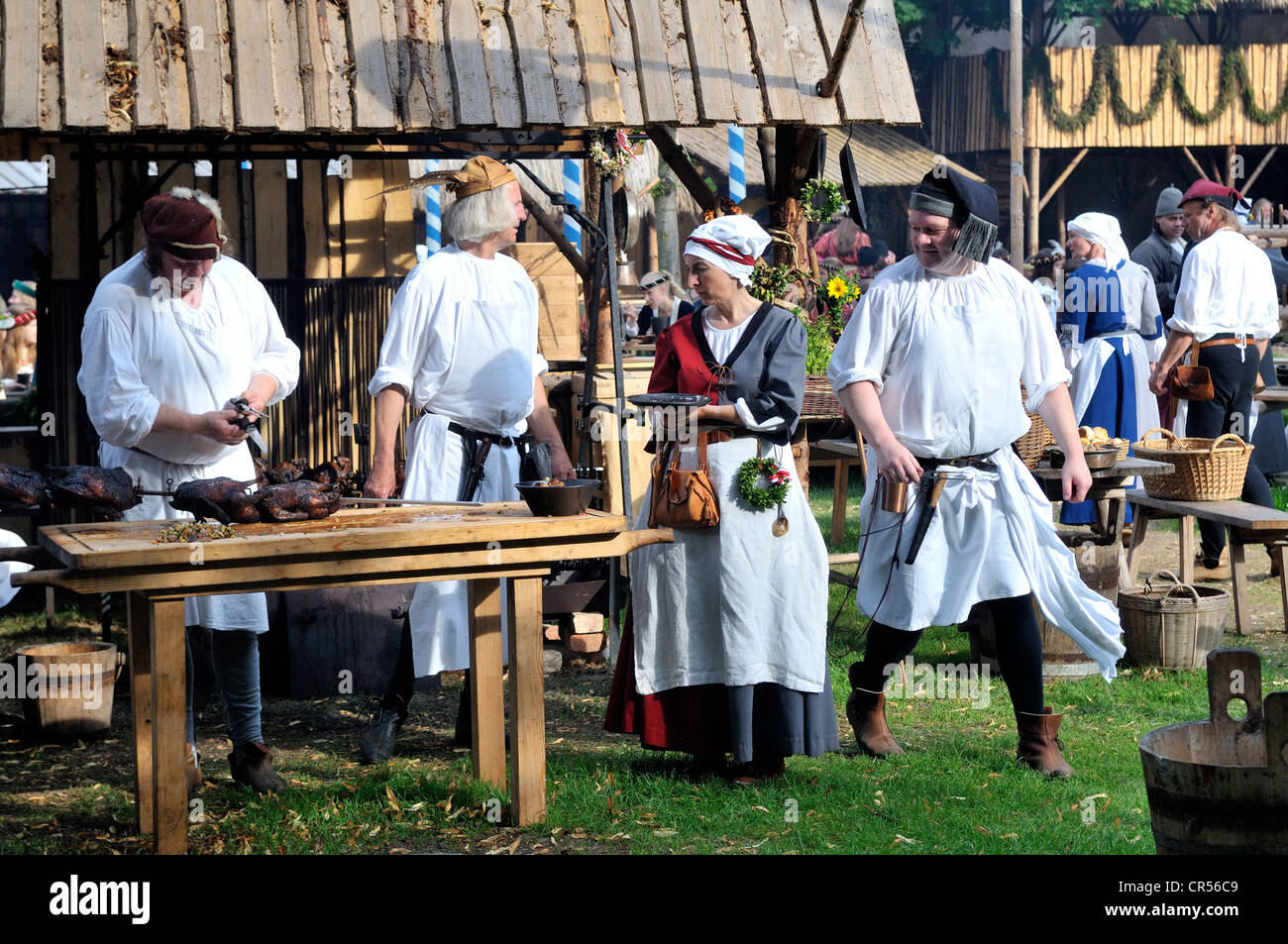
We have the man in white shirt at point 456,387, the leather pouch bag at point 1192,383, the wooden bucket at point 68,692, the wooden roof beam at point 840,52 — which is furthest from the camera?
the leather pouch bag at point 1192,383

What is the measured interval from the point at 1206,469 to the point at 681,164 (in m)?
3.16

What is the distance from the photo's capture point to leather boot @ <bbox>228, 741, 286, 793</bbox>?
5.27 m

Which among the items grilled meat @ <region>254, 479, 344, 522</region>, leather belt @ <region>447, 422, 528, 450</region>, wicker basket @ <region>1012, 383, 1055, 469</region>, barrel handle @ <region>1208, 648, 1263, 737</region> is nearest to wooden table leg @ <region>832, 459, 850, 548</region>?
wicker basket @ <region>1012, 383, 1055, 469</region>

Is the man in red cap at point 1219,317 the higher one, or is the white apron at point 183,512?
the man in red cap at point 1219,317

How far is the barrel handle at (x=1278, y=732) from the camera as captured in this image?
3191mm

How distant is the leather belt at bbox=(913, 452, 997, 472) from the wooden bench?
2478mm

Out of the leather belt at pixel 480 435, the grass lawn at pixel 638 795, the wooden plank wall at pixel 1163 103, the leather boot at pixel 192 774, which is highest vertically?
the wooden plank wall at pixel 1163 103

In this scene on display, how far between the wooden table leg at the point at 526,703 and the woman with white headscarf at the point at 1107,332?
228 inches

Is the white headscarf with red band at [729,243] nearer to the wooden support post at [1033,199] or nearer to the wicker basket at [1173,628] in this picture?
the wicker basket at [1173,628]

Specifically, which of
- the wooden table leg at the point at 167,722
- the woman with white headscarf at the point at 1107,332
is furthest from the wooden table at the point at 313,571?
the woman with white headscarf at the point at 1107,332

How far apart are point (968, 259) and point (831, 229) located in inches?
744

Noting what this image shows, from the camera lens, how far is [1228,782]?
326 cm

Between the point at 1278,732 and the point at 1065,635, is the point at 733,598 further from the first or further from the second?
the point at 1065,635

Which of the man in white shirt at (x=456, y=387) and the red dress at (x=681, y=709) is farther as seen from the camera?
the man in white shirt at (x=456, y=387)
